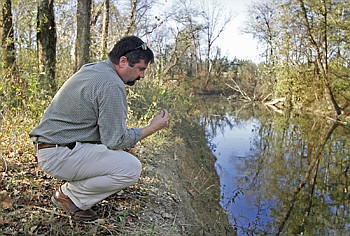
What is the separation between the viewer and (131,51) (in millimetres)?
2637

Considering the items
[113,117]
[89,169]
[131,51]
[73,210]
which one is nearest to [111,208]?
[73,210]

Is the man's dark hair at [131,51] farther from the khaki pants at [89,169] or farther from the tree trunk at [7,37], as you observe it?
the tree trunk at [7,37]

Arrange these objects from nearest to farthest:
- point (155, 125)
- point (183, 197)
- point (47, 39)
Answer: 1. point (155, 125)
2. point (183, 197)
3. point (47, 39)

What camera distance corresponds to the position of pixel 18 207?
288cm

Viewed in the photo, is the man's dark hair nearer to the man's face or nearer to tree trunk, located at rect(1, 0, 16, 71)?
the man's face

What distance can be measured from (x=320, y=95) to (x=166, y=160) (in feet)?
52.8

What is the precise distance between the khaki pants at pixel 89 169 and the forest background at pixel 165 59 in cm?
87

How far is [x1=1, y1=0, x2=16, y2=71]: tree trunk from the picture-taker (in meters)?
5.43

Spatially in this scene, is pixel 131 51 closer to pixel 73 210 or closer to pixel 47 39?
pixel 73 210

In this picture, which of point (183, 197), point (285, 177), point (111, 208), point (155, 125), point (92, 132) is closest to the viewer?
point (92, 132)

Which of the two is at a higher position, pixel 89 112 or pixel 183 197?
pixel 89 112

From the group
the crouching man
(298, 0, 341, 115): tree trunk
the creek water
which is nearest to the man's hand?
the crouching man

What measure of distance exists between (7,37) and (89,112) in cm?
371

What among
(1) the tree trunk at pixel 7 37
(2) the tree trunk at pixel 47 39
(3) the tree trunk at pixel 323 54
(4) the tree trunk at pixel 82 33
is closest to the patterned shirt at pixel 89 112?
(1) the tree trunk at pixel 7 37
